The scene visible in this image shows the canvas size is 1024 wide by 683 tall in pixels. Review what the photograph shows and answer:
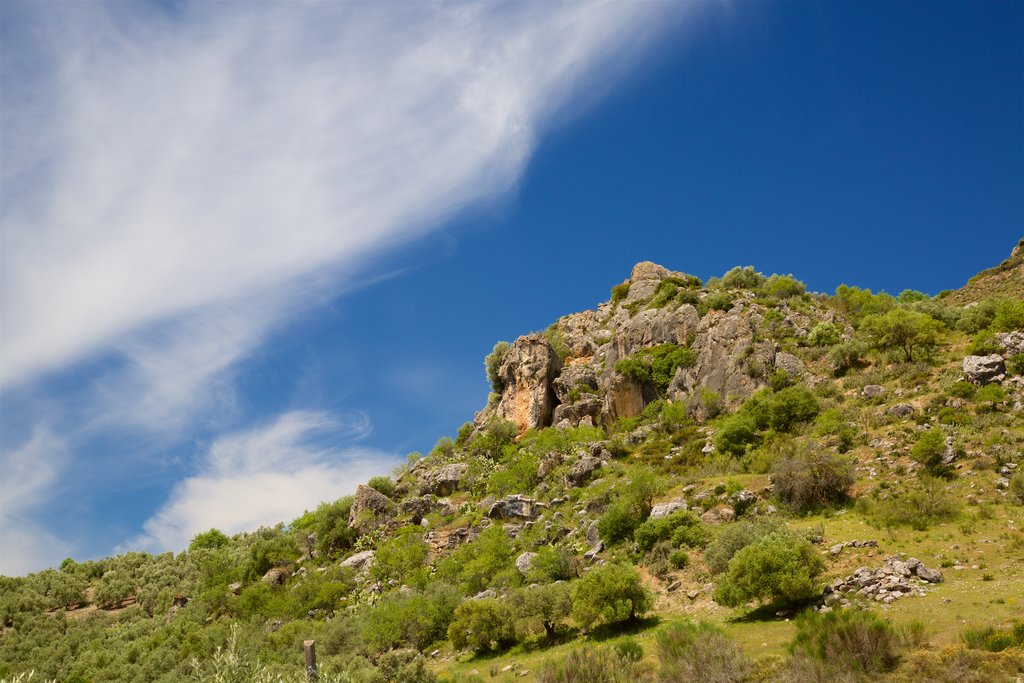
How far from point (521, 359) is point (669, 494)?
37.3 meters

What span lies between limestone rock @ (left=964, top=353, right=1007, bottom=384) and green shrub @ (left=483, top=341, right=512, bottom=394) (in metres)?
52.4

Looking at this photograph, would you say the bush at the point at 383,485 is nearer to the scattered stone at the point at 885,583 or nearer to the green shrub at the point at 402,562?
the green shrub at the point at 402,562

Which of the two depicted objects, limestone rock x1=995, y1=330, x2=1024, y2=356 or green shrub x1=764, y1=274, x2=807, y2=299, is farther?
green shrub x1=764, y1=274, x2=807, y2=299

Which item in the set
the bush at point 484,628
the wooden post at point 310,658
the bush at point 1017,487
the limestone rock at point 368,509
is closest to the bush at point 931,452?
the bush at point 1017,487

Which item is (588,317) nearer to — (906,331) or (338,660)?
(906,331)

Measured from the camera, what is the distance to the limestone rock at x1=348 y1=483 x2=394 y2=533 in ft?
171

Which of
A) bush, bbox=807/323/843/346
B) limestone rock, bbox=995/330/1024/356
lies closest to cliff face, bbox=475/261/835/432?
bush, bbox=807/323/843/346

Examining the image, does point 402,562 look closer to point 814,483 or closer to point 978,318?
point 814,483

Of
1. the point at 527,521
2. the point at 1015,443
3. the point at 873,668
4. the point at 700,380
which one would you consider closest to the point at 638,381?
the point at 700,380

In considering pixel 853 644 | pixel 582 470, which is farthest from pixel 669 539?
pixel 582 470

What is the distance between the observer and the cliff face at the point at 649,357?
5047 centimetres

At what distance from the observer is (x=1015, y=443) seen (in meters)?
26.6

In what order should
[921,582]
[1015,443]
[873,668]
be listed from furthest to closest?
1. [1015,443]
2. [921,582]
3. [873,668]

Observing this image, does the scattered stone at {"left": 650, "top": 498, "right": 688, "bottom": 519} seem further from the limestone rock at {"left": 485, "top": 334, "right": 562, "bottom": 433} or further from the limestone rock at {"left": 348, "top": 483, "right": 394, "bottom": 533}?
the limestone rock at {"left": 485, "top": 334, "right": 562, "bottom": 433}
